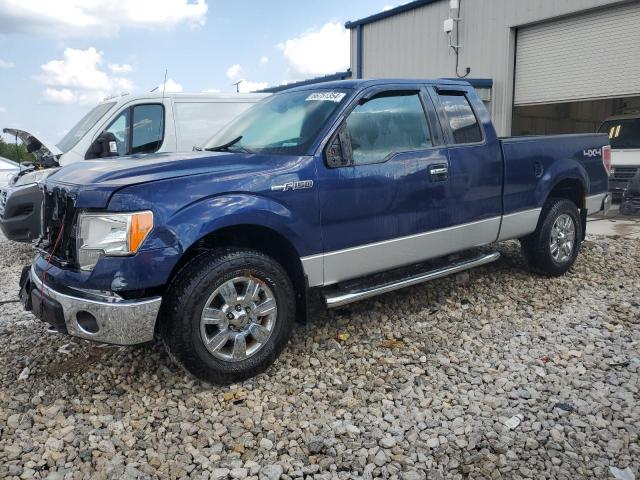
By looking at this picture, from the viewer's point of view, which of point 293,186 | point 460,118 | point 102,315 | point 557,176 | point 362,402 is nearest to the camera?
point 102,315

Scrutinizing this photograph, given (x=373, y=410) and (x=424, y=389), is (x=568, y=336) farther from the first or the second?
(x=373, y=410)

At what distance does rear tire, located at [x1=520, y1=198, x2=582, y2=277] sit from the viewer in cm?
532

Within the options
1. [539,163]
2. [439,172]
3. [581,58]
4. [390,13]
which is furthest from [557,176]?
[390,13]

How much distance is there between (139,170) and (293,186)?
97cm

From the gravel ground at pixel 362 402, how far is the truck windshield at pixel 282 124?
152 cm

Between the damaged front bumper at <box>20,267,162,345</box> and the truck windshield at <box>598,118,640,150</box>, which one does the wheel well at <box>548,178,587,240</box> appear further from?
the truck windshield at <box>598,118,640,150</box>

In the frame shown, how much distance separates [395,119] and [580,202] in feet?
9.22

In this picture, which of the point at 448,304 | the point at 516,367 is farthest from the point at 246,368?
the point at 448,304

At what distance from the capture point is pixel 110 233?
300 cm

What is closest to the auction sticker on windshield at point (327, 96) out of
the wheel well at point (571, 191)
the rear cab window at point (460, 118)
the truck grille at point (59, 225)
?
the rear cab window at point (460, 118)

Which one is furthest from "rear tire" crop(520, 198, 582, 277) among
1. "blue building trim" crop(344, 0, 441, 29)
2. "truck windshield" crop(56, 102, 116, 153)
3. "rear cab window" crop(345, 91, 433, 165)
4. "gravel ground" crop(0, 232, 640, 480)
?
"blue building trim" crop(344, 0, 441, 29)

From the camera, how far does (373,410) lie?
10.2ft

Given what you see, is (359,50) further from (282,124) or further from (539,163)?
(282,124)

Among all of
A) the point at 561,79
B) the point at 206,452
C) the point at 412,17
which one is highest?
the point at 412,17
